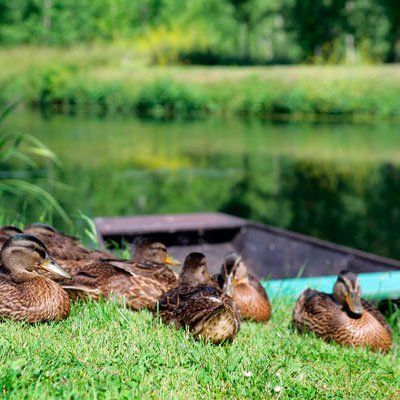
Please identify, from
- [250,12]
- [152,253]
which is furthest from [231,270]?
[250,12]

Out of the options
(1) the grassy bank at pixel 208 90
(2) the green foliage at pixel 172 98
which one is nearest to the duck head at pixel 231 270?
(1) the grassy bank at pixel 208 90

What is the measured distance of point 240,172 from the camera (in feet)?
73.0

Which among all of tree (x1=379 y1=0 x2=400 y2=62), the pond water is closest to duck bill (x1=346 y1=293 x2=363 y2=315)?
the pond water

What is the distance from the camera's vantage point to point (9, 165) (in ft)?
72.4

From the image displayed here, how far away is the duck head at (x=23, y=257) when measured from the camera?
462 cm

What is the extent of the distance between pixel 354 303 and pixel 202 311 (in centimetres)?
142

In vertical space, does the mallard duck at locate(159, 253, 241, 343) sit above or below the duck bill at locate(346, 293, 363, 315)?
above

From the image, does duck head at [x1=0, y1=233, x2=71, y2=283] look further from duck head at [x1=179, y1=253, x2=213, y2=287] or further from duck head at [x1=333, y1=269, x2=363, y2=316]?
duck head at [x1=333, y1=269, x2=363, y2=316]

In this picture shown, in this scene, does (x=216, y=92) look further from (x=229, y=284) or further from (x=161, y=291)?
(x=161, y=291)

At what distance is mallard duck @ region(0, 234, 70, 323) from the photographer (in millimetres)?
4535

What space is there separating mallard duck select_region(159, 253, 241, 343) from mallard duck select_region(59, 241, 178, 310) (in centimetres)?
16

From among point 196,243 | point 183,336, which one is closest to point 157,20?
point 196,243

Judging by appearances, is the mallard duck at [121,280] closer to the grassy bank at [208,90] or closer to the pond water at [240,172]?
the pond water at [240,172]

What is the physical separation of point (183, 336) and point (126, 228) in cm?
480
